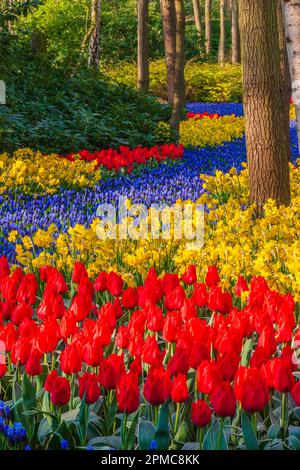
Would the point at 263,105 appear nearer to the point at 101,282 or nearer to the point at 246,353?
the point at 101,282

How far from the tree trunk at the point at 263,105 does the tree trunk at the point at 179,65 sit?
20.4 feet

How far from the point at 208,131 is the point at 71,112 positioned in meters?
3.74

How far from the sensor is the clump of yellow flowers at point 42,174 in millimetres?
9219

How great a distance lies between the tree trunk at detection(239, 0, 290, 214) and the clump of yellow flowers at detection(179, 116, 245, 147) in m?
7.34

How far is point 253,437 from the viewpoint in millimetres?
2693

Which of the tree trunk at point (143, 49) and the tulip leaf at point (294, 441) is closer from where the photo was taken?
the tulip leaf at point (294, 441)

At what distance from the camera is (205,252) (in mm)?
5199

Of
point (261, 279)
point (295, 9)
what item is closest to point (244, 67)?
point (295, 9)

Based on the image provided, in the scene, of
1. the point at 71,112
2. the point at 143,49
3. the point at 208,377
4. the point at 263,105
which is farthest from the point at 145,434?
the point at 143,49

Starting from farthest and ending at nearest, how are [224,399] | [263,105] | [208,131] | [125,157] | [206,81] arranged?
1. [206,81]
2. [208,131]
3. [125,157]
4. [263,105]
5. [224,399]

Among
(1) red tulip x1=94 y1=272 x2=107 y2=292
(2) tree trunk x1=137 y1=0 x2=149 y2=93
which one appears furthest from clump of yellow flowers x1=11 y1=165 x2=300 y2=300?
(2) tree trunk x1=137 y1=0 x2=149 y2=93

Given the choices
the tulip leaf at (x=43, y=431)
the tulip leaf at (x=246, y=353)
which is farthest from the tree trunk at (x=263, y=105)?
the tulip leaf at (x=43, y=431)

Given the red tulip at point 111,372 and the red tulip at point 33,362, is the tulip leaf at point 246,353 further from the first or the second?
the red tulip at point 33,362

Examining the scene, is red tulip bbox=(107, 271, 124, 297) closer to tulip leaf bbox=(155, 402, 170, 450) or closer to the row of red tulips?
tulip leaf bbox=(155, 402, 170, 450)
